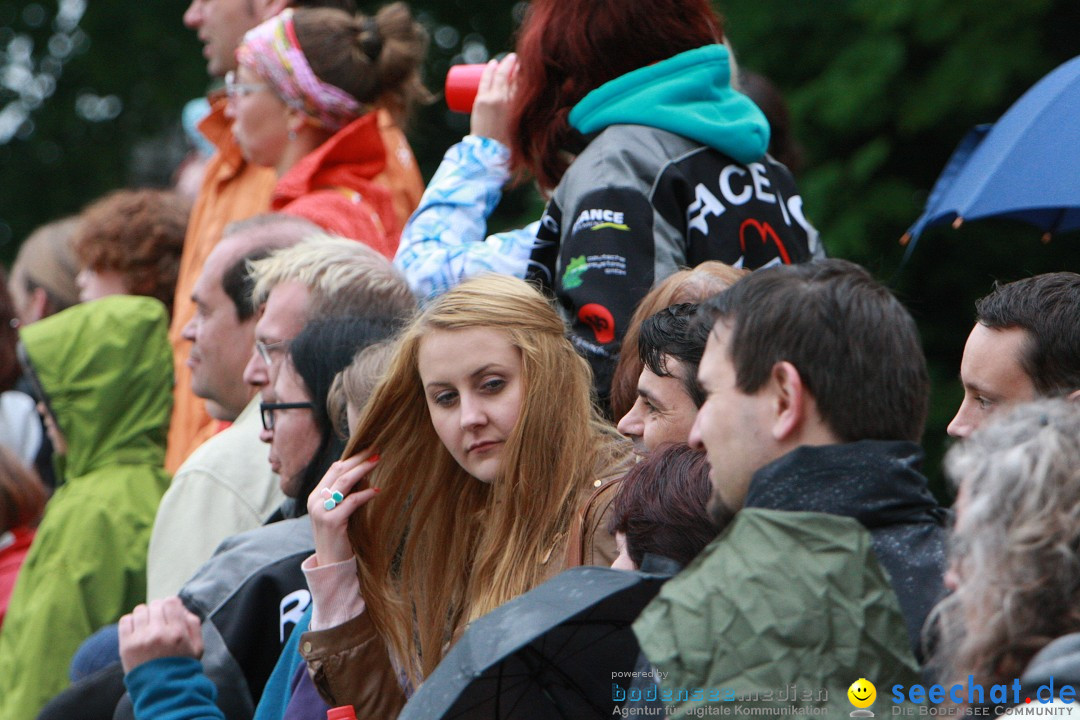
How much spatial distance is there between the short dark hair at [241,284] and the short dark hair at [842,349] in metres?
2.66

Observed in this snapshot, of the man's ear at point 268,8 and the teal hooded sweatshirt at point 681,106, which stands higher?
the man's ear at point 268,8

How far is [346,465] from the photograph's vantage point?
3168 millimetres

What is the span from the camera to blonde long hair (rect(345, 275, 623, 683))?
2965mm

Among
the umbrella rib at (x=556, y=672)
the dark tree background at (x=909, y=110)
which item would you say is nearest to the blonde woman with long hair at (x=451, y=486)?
the umbrella rib at (x=556, y=672)

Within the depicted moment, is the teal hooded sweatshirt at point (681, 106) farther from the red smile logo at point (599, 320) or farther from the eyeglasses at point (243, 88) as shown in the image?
the eyeglasses at point (243, 88)

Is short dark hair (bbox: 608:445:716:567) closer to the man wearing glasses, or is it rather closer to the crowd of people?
the crowd of people

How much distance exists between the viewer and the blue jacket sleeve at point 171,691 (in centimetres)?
302

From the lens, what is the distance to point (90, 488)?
469cm

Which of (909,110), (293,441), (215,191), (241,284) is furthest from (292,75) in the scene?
(909,110)

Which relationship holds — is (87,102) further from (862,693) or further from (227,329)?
(862,693)

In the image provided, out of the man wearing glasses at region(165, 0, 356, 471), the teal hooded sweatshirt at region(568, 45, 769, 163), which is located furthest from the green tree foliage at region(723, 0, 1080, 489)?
the teal hooded sweatshirt at region(568, 45, 769, 163)

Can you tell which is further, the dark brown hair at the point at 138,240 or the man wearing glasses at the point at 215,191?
the dark brown hair at the point at 138,240

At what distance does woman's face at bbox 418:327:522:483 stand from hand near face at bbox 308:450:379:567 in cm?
22

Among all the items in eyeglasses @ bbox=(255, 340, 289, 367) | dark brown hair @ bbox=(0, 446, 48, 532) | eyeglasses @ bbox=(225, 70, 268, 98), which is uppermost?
eyeglasses @ bbox=(225, 70, 268, 98)
